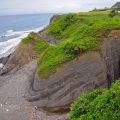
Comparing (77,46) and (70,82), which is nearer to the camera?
(70,82)

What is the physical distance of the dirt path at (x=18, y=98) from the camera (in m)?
27.0

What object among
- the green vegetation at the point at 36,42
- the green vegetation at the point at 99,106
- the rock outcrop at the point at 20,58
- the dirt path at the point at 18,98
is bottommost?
the dirt path at the point at 18,98

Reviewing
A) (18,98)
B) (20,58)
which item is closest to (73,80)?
(18,98)

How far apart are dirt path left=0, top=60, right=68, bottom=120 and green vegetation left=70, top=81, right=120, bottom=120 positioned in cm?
582

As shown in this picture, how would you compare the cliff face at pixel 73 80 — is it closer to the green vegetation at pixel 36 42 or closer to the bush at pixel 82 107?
the bush at pixel 82 107

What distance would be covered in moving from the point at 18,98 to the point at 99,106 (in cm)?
1321

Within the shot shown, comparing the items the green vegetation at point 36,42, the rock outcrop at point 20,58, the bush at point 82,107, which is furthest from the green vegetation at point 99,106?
the green vegetation at point 36,42

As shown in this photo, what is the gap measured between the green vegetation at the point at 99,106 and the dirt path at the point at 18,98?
582 cm

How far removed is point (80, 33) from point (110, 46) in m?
3.24

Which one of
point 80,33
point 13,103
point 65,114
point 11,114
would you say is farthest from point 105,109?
point 80,33

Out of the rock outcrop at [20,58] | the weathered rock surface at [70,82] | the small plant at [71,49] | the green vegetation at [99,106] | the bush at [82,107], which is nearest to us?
the green vegetation at [99,106]

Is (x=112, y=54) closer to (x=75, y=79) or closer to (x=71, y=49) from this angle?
(x=71, y=49)

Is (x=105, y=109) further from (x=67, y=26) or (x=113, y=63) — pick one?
(x=67, y=26)

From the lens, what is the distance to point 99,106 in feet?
60.0
